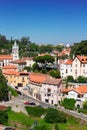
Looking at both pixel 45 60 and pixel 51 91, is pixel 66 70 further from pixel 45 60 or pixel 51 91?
pixel 51 91

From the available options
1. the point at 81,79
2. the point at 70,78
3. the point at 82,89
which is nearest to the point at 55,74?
the point at 70,78

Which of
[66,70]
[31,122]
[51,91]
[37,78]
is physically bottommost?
[31,122]

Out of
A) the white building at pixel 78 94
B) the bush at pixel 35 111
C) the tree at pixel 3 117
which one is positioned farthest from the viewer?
the white building at pixel 78 94

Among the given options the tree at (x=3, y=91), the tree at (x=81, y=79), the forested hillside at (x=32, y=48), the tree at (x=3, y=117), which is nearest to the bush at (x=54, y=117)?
the tree at (x=3, y=117)

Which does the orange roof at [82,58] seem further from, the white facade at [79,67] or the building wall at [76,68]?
the building wall at [76,68]

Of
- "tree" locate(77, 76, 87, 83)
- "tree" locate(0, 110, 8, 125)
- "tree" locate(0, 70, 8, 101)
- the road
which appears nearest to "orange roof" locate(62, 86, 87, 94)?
the road

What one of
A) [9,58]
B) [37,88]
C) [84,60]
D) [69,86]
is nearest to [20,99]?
[37,88]

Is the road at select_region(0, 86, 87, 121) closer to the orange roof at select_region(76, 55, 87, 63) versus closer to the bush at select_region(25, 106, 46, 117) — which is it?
the bush at select_region(25, 106, 46, 117)

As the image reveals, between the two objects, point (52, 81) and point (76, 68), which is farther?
point (76, 68)
